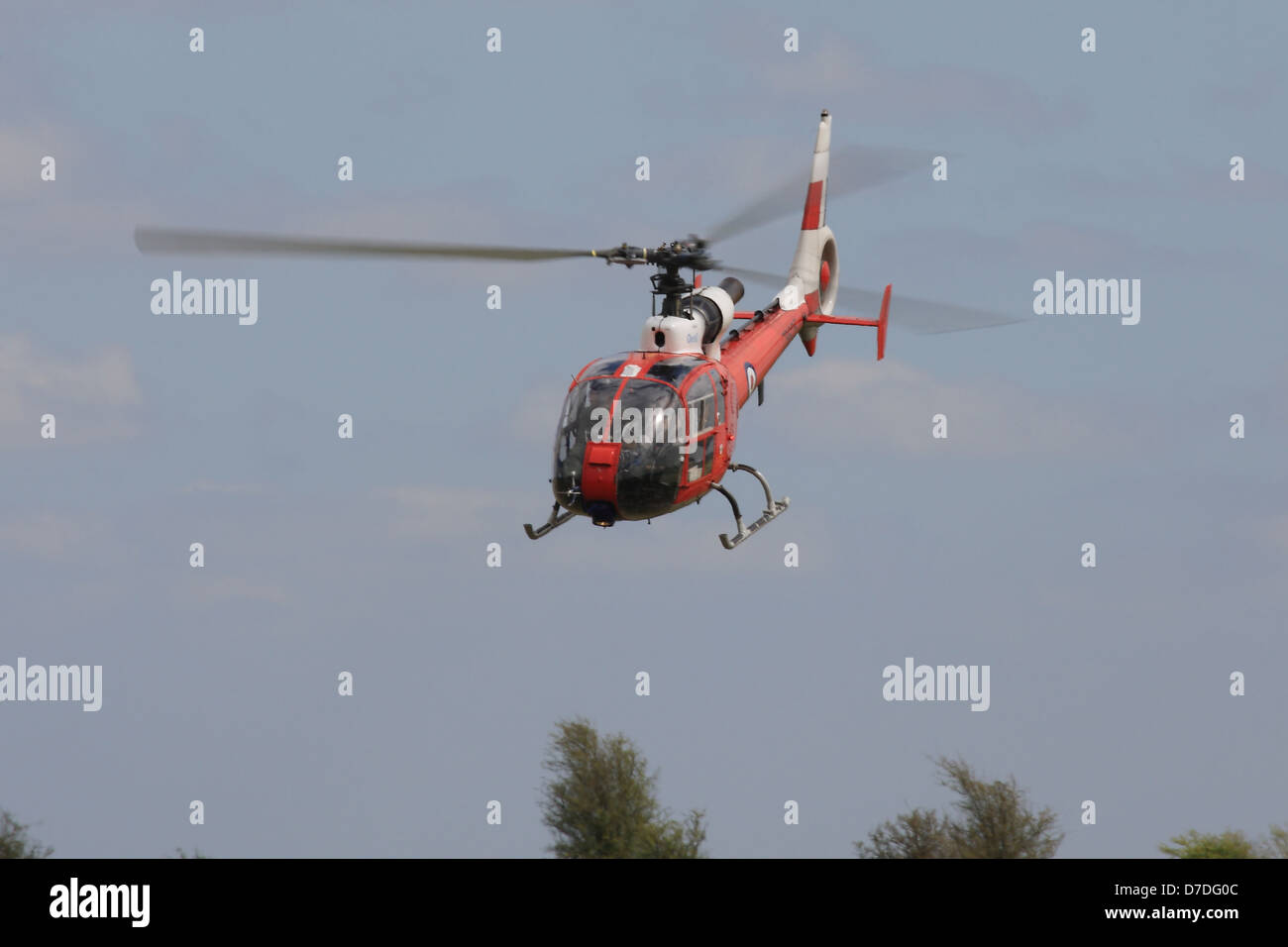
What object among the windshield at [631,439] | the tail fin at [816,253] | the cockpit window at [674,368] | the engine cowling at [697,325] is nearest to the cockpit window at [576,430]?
the windshield at [631,439]

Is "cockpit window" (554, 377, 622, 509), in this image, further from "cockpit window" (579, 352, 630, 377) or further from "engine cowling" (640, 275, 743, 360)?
"engine cowling" (640, 275, 743, 360)

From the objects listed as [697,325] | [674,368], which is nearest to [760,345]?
[697,325]

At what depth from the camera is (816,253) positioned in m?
46.2

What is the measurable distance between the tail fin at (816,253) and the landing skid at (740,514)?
6.73 metres

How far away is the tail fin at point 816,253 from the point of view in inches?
1778

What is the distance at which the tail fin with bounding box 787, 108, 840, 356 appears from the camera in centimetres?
4516

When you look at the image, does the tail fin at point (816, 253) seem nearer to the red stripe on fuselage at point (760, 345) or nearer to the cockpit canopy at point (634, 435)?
the red stripe on fuselage at point (760, 345)

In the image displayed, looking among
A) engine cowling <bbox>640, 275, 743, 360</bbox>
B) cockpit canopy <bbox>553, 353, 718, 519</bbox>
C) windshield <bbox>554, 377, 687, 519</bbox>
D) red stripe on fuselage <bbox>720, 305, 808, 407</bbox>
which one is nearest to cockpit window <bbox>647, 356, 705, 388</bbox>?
cockpit canopy <bbox>553, 353, 718, 519</bbox>

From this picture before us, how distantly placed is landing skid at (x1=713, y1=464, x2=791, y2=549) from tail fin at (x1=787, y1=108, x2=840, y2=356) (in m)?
6.73

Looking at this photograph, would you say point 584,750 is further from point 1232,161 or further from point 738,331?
point 1232,161
